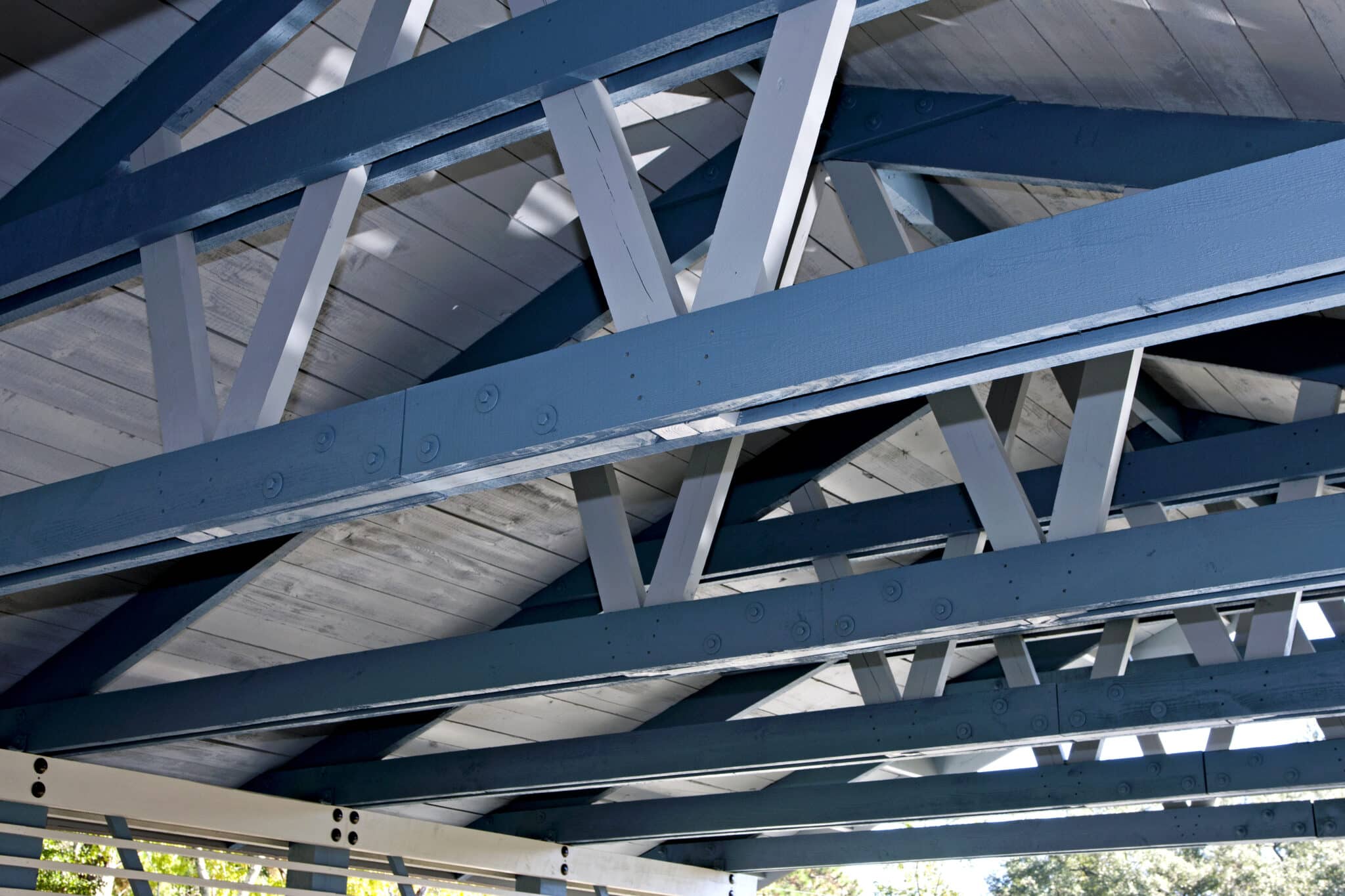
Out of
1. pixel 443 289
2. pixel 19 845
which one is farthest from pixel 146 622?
pixel 443 289

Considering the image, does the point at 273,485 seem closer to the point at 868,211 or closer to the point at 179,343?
the point at 179,343

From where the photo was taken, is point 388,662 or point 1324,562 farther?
point 388,662

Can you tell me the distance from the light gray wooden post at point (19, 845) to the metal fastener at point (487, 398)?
12.8ft

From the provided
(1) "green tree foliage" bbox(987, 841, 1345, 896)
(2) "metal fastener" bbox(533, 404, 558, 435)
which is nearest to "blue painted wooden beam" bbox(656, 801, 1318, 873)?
(1) "green tree foliage" bbox(987, 841, 1345, 896)

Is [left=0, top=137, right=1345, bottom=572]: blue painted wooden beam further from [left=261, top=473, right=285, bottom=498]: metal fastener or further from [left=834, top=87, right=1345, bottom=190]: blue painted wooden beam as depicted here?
[left=834, top=87, right=1345, bottom=190]: blue painted wooden beam

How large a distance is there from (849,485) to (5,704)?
147 inches

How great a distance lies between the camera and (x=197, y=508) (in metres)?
2.50

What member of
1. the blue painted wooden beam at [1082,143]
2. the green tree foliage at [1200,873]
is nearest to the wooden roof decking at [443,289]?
the blue painted wooden beam at [1082,143]

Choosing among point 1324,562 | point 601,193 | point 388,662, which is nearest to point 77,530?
point 601,193

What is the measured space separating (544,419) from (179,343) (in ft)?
3.51

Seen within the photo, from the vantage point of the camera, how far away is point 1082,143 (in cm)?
323

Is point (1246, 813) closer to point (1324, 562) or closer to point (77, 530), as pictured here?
point (1324, 562)

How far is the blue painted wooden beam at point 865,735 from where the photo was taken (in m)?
4.29

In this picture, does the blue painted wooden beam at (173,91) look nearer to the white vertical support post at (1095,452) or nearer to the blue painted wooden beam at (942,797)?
the white vertical support post at (1095,452)
